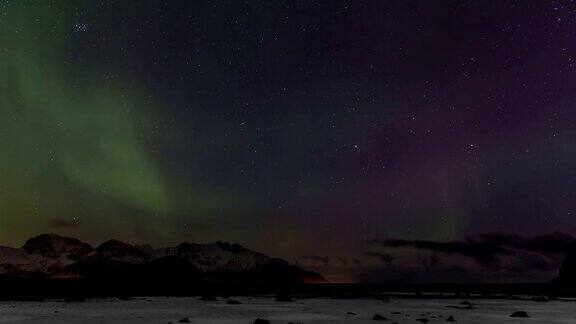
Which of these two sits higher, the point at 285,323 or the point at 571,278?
the point at 571,278

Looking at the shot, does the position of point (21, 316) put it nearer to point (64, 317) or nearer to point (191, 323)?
point (64, 317)

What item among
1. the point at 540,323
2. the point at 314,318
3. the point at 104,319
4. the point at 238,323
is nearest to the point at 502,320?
the point at 540,323

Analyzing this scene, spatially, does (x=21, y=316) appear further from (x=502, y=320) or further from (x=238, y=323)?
(x=502, y=320)

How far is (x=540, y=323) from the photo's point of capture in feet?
135

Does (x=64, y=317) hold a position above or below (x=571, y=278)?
below

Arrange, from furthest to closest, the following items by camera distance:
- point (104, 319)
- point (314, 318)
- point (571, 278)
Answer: point (571, 278), point (314, 318), point (104, 319)

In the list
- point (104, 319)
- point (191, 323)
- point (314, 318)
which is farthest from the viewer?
point (314, 318)

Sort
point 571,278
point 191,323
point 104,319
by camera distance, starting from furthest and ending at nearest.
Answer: point 571,278, point 104,319, point 191,323

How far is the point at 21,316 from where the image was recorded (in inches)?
1742

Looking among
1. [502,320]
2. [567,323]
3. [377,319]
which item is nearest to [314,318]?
[377,319]

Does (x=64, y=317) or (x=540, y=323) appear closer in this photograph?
(x=540, y=323)

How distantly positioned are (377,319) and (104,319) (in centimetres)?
1804

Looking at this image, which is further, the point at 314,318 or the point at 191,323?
the point at 314,318

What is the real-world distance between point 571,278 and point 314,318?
173976 millimetres
